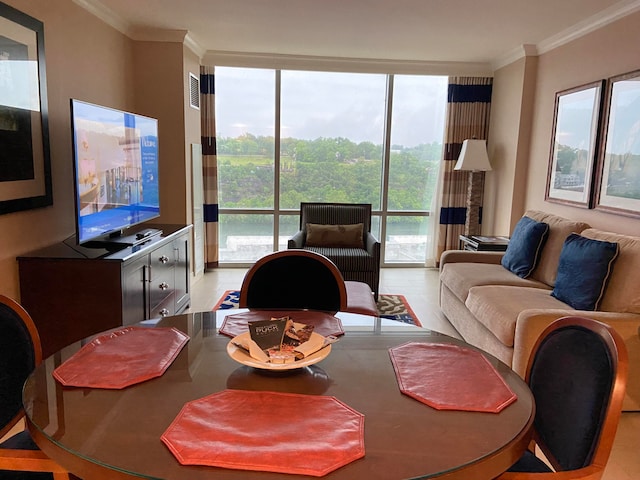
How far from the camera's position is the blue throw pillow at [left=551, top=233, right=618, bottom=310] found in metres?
2.79

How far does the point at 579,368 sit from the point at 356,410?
634mm

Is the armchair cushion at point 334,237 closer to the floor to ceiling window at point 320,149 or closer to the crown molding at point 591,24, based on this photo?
the floor to ceiling window at point 320,149

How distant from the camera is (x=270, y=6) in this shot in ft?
11.8

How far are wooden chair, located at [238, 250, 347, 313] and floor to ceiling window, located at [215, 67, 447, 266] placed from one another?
371 centimetres

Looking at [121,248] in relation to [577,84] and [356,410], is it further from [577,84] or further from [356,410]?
[577,84]

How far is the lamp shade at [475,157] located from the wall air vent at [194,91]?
2.95m

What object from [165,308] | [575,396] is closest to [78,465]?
[575,396]

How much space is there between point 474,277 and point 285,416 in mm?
2807

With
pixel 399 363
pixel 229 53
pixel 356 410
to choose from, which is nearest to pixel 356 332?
pixel 399 363

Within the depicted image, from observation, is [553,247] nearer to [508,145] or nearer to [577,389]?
[508,145]

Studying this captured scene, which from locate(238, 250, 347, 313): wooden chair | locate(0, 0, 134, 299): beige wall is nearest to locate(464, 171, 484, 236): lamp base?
locate(238, 250, 347, 313): wooden chair

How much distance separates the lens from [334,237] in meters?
4.84

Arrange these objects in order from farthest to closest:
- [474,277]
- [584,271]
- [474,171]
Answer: [474,171] → [474,277] → [584,271]

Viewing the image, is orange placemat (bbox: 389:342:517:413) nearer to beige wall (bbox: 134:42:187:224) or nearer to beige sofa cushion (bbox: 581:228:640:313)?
beige sofa cushion (bbox: 581:228:640:313)
